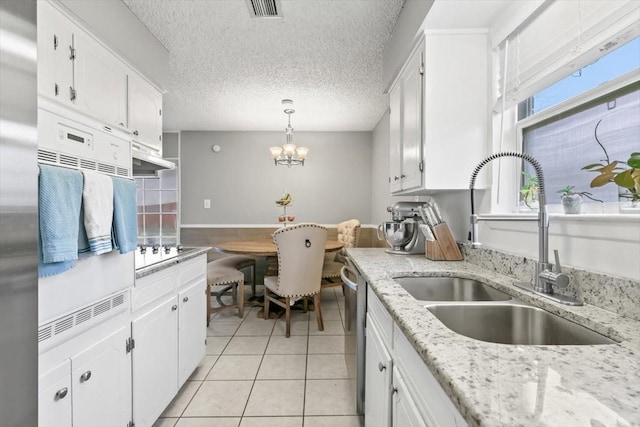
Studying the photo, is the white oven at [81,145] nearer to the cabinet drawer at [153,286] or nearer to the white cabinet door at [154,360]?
the cabinet drawer at [153,286]

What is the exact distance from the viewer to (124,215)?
1312 millimetres

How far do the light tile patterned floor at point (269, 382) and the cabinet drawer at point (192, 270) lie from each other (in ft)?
2.36

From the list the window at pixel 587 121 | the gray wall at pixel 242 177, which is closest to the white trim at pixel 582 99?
the window at pixel 587 121

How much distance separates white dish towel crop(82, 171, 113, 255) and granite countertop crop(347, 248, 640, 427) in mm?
1093

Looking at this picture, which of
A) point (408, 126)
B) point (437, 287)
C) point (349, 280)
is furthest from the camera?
point (408, 126)

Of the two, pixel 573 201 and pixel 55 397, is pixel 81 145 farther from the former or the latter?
pixel 573 201

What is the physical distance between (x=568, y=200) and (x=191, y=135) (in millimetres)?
4951

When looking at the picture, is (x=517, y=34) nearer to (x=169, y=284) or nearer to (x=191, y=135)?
(x=169, y=284)

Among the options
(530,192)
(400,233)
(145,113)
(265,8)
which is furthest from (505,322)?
(145,113)

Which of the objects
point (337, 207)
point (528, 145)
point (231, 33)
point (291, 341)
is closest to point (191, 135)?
point (337, 207)

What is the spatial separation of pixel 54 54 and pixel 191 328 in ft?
5.38

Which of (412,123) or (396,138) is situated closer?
(412,123)

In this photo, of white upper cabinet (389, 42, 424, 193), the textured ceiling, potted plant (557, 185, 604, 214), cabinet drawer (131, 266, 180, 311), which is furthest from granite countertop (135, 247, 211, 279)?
potted plant (557, 185, 604, 214)

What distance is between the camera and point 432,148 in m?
1.62
